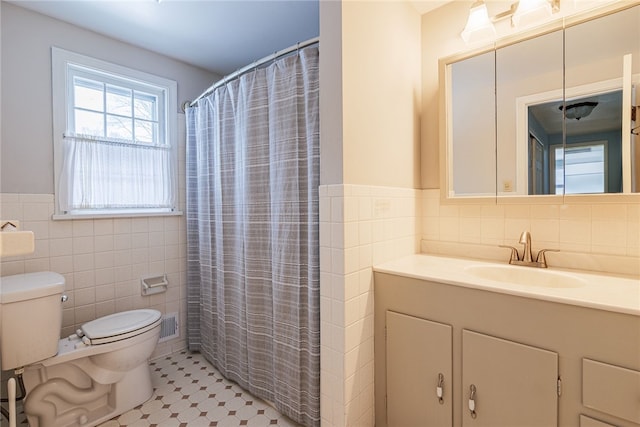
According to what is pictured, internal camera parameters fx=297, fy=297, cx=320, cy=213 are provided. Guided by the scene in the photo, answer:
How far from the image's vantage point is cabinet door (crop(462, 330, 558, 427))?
A: 1.02 meters

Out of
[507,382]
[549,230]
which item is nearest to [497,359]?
[507,382]

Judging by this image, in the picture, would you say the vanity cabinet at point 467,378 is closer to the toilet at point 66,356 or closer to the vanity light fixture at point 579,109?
the vanity light fixture at point 579,109

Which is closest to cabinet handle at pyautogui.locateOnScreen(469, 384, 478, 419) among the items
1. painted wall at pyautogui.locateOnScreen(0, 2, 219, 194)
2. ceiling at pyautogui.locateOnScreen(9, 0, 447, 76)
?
ceiling at pyautogui.locateOnScreen(9, 0, 447, 76)

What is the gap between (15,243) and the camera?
79 cm

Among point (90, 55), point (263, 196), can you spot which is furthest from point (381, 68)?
point (90, 55)

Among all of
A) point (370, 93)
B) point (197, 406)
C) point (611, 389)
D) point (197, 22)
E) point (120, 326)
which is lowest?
point (197, 406)

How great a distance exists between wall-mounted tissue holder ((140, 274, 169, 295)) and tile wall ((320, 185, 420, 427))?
1.50 metres

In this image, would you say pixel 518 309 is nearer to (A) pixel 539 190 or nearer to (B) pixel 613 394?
(B) pixel 613 394

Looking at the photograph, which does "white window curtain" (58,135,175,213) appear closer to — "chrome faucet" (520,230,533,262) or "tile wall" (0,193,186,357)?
"tile wall" (0,193,186,357)

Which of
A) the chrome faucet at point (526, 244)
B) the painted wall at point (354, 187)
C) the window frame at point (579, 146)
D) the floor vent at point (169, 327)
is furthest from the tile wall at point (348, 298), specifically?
the floor vent at point (169, 327)

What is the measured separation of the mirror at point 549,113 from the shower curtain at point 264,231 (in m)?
0.85

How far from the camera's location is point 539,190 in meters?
1.44

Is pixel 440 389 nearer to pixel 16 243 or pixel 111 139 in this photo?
pixel 16 243

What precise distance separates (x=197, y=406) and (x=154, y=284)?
949 millimetres
